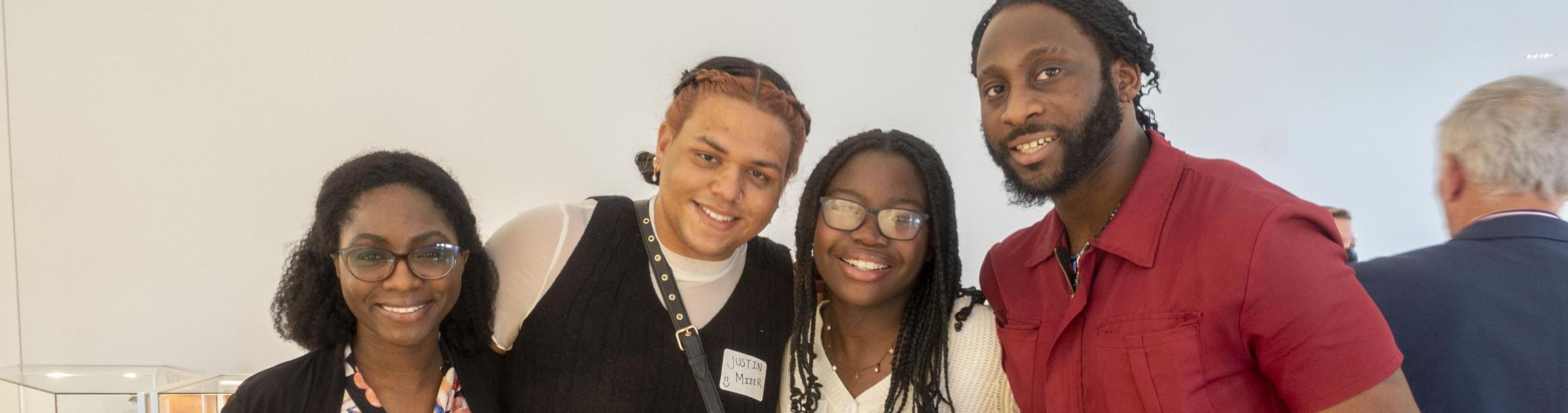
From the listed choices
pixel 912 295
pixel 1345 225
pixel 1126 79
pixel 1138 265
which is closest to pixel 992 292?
pixel 912 295

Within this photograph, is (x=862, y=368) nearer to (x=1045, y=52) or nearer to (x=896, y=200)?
(x=896, y=200)

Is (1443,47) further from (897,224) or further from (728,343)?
(728,343)

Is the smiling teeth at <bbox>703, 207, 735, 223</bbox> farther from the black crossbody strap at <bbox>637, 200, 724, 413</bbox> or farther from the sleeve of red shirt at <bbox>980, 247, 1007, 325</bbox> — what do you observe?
the sleeve of red shirt at <bbox>980, 247, 1007, 325</bbox>

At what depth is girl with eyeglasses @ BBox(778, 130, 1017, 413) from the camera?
2.09 m

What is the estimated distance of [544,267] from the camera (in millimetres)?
2092

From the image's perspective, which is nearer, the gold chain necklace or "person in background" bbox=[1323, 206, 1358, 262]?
the gold chain necklace

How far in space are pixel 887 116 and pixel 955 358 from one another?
237cm

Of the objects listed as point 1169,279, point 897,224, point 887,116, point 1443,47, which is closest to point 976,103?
point 887,116

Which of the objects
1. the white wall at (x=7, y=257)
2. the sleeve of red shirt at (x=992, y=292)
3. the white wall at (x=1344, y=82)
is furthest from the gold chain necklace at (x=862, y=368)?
the white wall at (x=7, y=257)

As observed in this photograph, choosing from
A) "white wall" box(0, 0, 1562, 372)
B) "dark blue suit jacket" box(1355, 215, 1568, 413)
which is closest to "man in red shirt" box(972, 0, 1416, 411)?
"dark blue suit jacket" box(1355, 215, 1568, 413)

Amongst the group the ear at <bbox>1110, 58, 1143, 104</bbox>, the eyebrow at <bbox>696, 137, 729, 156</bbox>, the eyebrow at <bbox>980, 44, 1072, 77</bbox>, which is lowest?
the eyebrow at <bbox>696, 137, 729, 156</bbox>

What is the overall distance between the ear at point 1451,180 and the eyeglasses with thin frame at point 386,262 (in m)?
2.55

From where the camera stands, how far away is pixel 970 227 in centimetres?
448

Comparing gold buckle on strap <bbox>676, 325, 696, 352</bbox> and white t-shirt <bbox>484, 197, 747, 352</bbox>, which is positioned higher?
white t-shirt <bbox>484, 197, 747, 352</bbox>
